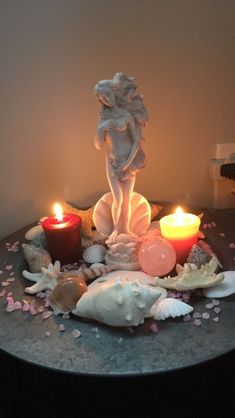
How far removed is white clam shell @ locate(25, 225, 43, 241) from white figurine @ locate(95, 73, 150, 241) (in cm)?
15

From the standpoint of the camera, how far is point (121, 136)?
0.63 meters

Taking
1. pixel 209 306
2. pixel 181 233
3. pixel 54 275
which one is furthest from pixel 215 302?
pixel 54 275

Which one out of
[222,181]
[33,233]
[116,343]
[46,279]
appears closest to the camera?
[116,343]

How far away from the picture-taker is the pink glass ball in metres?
0.61

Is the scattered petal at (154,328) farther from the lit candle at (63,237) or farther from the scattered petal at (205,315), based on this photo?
the lit candle at (63,237)

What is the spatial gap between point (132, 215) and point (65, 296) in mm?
205

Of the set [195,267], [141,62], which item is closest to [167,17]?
[141,62]

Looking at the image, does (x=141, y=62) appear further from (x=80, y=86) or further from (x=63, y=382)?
(x=63, y=382)

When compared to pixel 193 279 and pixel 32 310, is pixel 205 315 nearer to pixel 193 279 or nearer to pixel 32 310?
pixel 193 279

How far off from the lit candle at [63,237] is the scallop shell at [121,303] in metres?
0.17

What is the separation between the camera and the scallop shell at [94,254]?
27.1 inches

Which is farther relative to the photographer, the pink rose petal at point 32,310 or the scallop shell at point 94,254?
the scallop shell at point 94,254

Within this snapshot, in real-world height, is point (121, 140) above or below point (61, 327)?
above

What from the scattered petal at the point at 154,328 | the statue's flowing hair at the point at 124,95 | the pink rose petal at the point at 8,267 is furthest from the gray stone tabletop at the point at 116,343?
the statue's flowing hair at the point at 124,95
